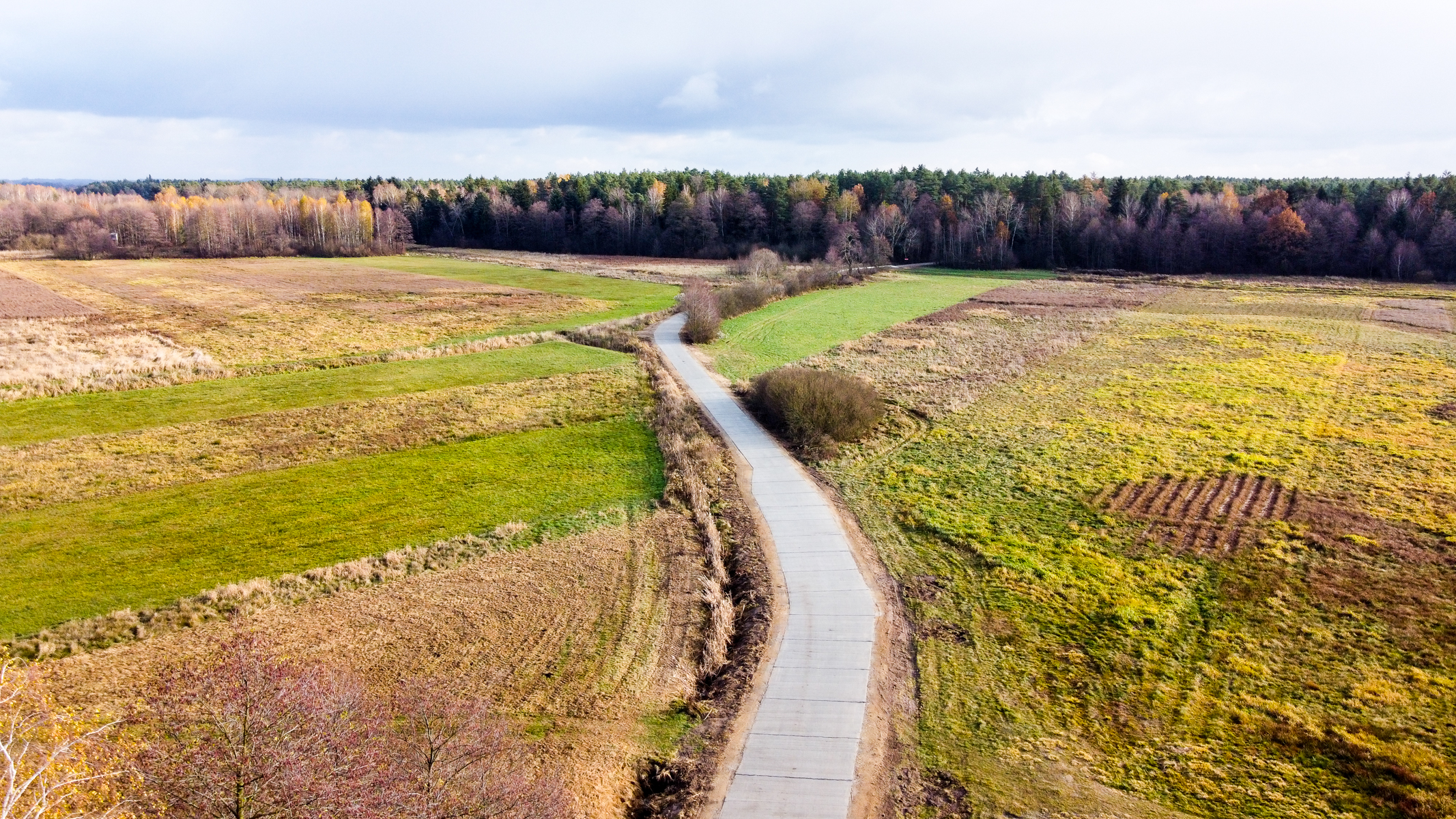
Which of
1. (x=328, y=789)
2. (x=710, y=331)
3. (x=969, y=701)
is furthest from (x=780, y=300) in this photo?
(x=328, y=789)

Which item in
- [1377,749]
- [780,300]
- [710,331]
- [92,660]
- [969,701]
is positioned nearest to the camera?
[1377,749]

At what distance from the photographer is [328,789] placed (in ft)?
24.8

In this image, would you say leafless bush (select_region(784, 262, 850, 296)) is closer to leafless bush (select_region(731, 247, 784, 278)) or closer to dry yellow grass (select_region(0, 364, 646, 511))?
leafless bush (select_region(731, 247, 784, 278))

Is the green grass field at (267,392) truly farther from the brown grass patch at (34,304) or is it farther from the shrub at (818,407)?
the brown grass patch at (34,304)

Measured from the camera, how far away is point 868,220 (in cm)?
10588

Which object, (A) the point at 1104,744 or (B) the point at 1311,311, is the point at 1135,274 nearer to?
(B) the point at 1311,311

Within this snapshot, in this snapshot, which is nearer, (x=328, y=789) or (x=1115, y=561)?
(x=328, y=789)

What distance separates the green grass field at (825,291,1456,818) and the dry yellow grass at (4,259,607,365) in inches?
1349

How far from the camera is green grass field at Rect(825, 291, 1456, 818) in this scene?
466 inches

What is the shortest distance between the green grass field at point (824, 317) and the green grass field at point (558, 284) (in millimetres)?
9179

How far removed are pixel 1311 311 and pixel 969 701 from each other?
5916 centimetres

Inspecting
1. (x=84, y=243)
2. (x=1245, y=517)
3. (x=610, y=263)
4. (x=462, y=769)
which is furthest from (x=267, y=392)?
(x=84, y=243)

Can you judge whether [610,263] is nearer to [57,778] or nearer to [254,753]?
[57,778]

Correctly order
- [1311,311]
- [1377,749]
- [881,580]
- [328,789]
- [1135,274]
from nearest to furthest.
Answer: [328,789]
[1377,749]
[881,580]
[1311,311]
[1135,274]
